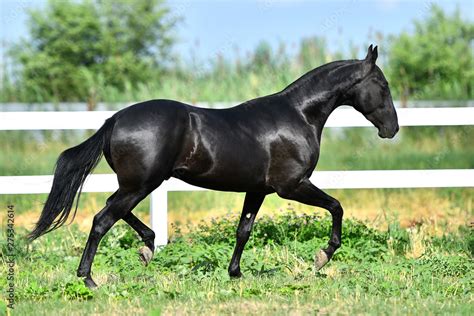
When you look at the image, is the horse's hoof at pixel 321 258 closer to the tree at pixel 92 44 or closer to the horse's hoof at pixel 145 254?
the horse's hoof at pixel 145 254

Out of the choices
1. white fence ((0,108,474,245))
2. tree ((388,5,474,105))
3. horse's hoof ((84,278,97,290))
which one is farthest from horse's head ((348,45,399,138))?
tree ((388,5,474,105))

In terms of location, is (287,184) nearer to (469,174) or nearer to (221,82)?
(469,174)

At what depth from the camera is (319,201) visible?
273 inches

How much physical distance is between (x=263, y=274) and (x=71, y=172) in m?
1.76

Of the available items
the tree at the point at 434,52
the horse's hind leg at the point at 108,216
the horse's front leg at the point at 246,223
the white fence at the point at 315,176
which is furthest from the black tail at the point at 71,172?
the tree at the point at 434,52

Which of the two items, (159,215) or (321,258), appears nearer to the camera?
(321,258)

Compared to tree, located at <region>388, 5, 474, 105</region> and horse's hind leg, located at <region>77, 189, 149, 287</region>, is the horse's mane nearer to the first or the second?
horse's hind leg, located at <region>77, 189, 149, 287</region>

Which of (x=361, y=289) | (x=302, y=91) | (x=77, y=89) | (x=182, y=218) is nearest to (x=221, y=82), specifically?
(x=77, y=89)

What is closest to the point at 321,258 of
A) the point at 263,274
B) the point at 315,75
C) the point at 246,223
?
the point at 263,274

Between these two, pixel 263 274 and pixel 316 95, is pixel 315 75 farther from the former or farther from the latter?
pixel 263 274

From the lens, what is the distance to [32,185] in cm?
835

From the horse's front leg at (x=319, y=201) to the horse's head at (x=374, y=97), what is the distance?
0.82 metres

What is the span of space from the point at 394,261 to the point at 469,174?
5.04 ft

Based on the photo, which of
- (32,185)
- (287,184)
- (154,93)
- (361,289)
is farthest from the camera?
(154,93)
